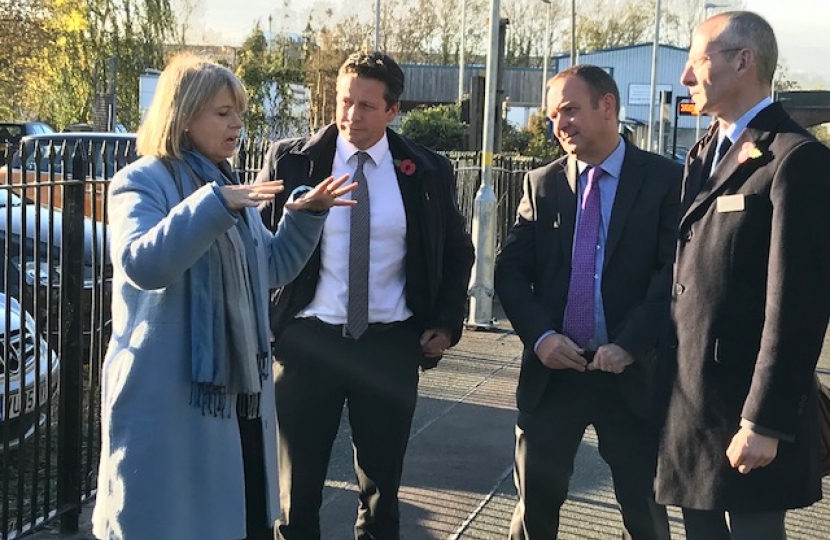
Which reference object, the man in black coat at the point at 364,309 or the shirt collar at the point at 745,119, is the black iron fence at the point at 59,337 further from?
the shirt collar at the point at 745,119

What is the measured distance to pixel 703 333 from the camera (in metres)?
2.81

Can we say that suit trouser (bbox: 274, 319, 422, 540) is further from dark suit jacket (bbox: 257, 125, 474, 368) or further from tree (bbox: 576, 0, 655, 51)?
tree (bbox: 576, 0, 655, 51)

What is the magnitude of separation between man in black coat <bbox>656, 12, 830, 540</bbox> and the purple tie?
528 millimetres

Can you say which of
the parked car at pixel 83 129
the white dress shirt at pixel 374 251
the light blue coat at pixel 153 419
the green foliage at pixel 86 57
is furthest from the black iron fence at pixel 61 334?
the green foliage at pixel 86 57

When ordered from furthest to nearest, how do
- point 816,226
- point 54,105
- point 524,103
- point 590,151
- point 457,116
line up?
point 524,103 → point 54,105 → point 457,116 → point 590,151 → point 816,226

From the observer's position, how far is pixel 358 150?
365cm

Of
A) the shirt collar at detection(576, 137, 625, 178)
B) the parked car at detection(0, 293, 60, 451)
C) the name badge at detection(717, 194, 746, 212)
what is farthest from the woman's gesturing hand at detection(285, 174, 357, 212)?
the parked car at detection(0, 293, 60, 451)

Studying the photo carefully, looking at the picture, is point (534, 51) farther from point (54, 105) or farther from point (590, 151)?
point (590, 151)

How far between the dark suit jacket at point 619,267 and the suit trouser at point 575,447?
6 centimetres

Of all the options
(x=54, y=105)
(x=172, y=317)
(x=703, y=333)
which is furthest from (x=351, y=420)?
(x=54, y=105)

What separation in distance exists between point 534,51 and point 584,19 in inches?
233

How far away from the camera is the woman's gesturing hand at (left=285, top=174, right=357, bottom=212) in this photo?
3.04 meters

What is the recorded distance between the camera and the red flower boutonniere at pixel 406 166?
369cm

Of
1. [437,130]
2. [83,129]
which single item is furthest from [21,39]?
[437,130]
